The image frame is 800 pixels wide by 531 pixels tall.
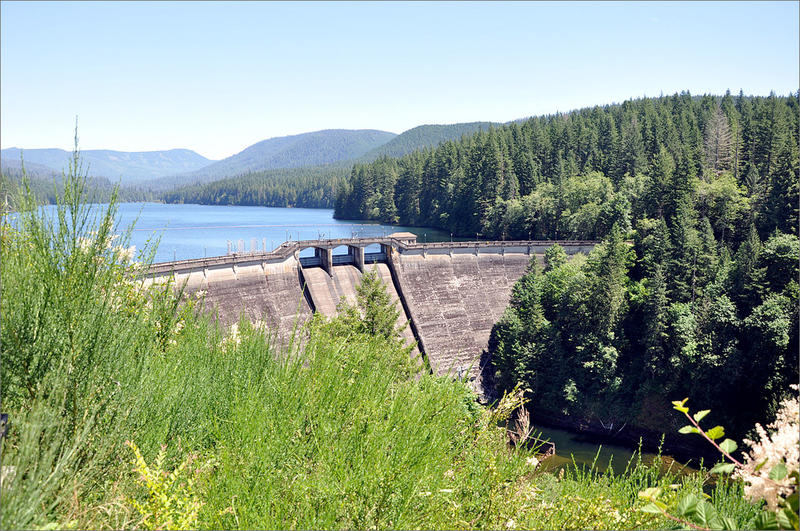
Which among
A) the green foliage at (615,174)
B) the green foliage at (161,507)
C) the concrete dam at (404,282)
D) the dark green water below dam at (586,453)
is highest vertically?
the green foliage at (615,174)

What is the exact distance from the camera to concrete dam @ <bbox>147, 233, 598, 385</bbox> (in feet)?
144

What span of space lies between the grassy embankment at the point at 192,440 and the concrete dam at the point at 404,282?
31013 millimetres

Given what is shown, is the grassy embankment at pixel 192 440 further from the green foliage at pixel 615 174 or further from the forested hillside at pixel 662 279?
the green foliage at pixel 615 174

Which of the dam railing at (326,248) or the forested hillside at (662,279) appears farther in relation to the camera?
the forested hillside at (662,279)

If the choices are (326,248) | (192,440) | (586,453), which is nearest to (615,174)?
(326,248)

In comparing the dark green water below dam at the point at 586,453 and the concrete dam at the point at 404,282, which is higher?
the concrete dam at the point at 404,282

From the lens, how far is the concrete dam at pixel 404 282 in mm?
43750

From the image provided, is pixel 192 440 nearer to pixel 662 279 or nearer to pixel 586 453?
pixel 586 453

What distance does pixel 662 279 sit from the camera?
46562mm

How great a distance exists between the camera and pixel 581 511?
952 centimetres

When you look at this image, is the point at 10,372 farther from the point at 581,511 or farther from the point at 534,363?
the point at 534,363

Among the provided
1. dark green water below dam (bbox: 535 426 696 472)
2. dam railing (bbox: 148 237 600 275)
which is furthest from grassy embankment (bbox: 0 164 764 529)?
dark green water below dam (bbox: 535 426 696 472)

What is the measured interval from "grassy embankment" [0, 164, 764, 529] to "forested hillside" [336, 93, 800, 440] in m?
34.8

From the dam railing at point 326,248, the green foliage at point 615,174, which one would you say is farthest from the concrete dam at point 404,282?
the green foliage at point 615,174
